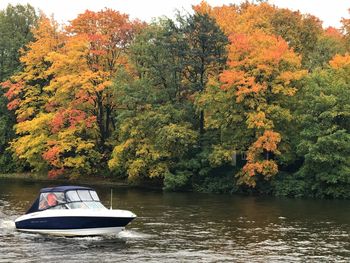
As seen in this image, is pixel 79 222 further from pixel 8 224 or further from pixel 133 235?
pixel 8 224

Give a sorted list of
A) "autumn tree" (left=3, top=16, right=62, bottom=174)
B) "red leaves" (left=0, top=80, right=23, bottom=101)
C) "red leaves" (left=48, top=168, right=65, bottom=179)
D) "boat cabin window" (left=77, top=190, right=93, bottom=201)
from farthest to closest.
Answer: "red leaves" (left=0, top=80, right=23, bottom=101) < "autumn tree" (left=3, top=16, right=62, bottom=174) < "red leaves" (left=48, top=168, right=65, bottom=179) < "boat cabin window" (left=77, top=190, right=93, bottom=201)

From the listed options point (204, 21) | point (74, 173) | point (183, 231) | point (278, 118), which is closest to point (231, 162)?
point (278, 118)

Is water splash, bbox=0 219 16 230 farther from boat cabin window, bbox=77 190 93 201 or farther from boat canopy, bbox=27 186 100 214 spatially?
boat cabin window, bbox=77 190 93 201

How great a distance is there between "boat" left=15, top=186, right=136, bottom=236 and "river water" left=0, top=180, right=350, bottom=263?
49cm

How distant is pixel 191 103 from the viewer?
59438mm

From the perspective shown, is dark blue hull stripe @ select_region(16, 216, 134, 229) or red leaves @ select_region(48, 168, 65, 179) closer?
dark blue hull stripe @ select_region(16, 216, 134, 229)

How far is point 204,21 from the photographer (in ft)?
191

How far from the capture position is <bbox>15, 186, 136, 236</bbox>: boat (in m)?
29.3

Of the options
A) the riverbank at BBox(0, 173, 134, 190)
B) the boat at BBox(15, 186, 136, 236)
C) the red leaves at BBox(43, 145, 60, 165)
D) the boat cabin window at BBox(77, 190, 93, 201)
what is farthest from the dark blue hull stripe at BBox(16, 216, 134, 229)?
the red leaves at BBox(43, 145, 60, 165)

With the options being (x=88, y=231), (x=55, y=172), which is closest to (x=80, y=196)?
(x=88, y=231)

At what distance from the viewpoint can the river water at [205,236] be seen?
2510 centimetres

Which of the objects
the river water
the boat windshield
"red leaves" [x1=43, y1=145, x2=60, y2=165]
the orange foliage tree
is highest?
the orange foliage tree

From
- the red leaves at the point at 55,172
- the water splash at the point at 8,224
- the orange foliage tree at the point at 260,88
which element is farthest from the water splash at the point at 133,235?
the red leaves at the point at 55,172

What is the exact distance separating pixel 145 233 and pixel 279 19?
45270mm
